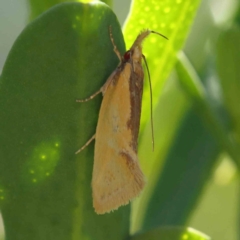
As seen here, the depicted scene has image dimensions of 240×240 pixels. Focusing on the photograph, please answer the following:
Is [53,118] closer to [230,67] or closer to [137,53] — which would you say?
[137,53]

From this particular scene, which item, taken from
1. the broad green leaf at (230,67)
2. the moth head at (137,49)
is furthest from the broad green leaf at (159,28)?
the broad green leaf at (230,67)

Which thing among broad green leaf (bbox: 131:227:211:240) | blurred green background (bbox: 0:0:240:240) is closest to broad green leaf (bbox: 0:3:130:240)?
broad green leaf (bbox: 131:227:211:240)

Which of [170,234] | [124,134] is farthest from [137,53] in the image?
[170,234]

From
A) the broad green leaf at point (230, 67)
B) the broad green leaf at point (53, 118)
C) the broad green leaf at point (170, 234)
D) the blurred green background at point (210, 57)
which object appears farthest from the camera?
the blurred green background at point (210, 57)

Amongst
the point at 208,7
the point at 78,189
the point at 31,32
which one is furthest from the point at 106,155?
the point at 208,7

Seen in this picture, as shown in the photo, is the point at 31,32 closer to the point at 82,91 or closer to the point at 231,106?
the point at 82,91

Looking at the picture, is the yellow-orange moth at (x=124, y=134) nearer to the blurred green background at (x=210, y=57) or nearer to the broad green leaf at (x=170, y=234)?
the broad green leaf at (x=170, y=234)
